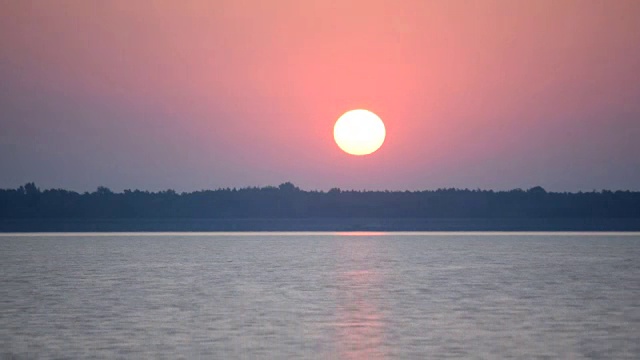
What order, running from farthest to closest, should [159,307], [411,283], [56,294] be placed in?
[411,283]
[56,294]
[159,307]

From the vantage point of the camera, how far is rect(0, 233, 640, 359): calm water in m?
18.4

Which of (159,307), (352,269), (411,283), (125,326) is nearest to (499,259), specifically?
(352,269)

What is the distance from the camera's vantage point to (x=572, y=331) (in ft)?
67.9

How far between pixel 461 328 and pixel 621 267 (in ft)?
86.4

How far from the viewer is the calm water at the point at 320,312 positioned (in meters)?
18.4

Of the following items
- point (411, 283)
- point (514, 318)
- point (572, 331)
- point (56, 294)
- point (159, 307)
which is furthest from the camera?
point (411, 283)

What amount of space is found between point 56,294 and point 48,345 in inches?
460

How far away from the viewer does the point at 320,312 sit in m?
24.5

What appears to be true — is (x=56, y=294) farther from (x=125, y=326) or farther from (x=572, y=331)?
(x=572, y=331)

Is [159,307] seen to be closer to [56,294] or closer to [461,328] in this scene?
[56,294]

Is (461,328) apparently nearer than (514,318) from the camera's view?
Yes

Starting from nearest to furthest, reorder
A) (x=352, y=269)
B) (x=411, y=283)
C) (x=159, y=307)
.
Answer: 1. (x=159, y=307)
2. (x=411, y=283)
3. (x=352, y=269)

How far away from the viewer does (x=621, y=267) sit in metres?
45.0

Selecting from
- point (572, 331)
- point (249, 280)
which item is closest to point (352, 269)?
point (249, 280)
